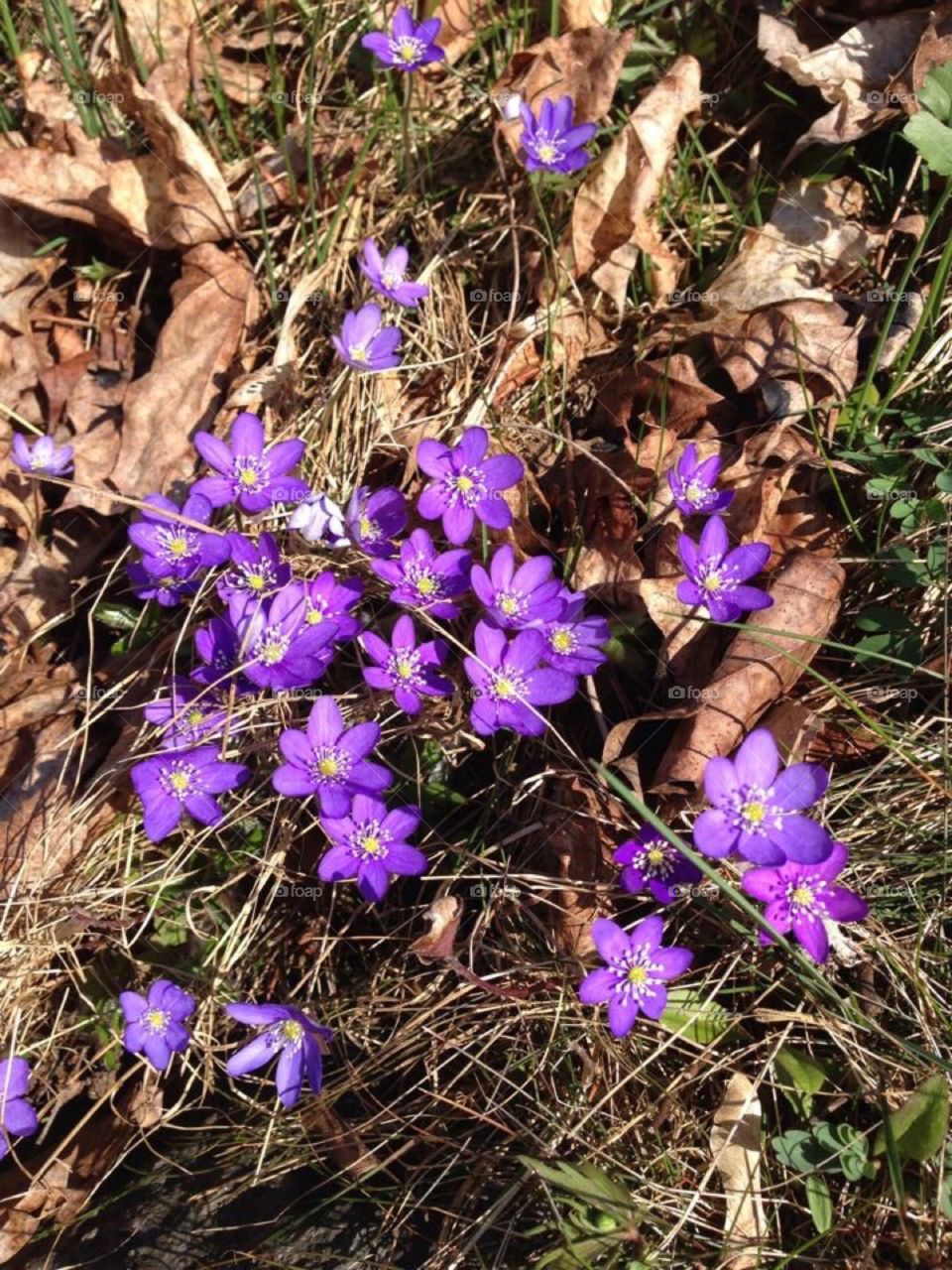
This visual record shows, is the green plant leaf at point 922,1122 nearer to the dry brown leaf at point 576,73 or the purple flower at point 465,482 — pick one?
the purple flower at point 465,482

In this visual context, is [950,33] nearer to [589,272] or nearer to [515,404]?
[589,272]

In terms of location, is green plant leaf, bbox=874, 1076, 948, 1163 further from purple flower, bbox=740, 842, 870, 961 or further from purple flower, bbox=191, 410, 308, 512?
purple flower, bbox=191, 410, 308, 512

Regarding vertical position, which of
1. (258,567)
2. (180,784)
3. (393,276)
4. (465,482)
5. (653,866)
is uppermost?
(393,276)

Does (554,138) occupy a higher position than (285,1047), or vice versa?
(554,138)

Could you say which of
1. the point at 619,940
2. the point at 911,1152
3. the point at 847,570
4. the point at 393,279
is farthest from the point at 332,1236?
the point at 393,279

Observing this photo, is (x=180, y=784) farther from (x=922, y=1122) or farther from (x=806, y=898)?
(x=922, y=1122)

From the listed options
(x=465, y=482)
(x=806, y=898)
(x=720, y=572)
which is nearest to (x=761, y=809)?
(x=806, y=898)

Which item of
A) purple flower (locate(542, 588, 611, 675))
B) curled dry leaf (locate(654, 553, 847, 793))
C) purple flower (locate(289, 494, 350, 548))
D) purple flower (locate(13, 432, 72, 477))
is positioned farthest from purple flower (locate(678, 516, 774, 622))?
purple flower (locate(13, 432, 72, 477))

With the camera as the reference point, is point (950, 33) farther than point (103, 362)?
No

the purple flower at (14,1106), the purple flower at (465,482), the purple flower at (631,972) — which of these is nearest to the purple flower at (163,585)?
the purple flower at (465,482)
